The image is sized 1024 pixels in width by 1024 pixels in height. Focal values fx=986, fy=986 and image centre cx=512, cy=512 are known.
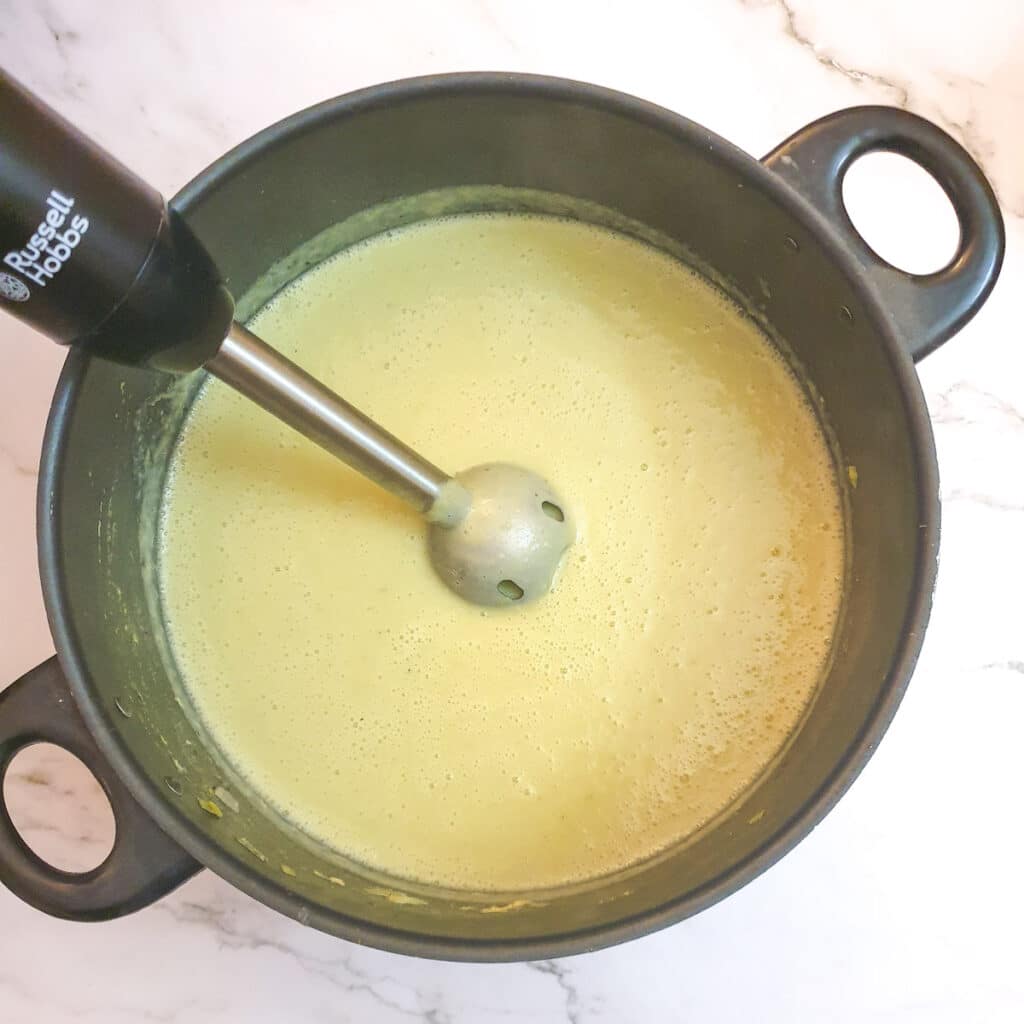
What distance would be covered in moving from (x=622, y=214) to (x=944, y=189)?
11.2 inches

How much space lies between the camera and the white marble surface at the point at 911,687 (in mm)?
844

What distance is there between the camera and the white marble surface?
0.84 metres

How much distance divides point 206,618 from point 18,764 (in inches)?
8.4

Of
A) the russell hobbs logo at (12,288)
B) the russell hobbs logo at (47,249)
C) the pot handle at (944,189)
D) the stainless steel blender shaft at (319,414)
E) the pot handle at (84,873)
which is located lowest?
the pot handle at (84,873)

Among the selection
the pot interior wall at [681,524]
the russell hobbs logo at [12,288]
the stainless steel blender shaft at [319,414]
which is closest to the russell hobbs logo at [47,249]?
the russell hobbs logo at [12,288]

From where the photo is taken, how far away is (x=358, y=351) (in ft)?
3.05

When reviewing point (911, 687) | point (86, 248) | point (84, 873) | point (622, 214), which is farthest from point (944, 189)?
point (84, 873)

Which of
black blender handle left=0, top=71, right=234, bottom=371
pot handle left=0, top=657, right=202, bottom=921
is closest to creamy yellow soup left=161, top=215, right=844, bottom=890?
pot handle left=0, top=657, right=202, bottom=921

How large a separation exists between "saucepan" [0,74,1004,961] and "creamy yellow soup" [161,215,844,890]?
0.11 ft

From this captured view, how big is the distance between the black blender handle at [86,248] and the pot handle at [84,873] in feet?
1.02

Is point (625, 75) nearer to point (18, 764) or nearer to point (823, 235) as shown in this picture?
point (823, 235)

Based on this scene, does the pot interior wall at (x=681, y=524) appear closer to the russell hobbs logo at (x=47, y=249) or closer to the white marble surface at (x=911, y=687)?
the white marble surface at (x=911, y=687)

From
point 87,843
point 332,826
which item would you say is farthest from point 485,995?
point 87,843

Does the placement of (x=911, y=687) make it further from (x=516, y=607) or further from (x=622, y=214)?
(x=622, y=214)
